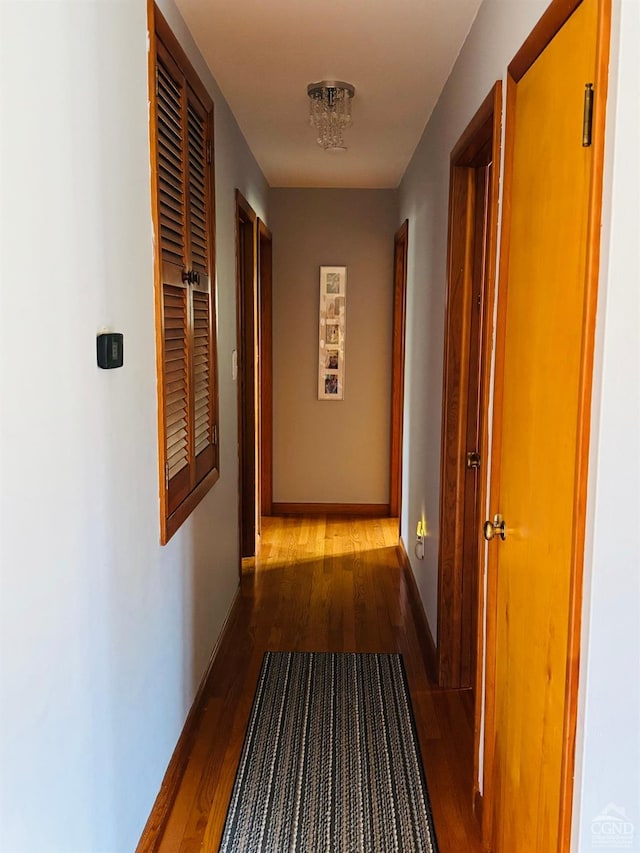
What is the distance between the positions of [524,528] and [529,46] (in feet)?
3.44

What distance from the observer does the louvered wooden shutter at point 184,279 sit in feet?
6.77

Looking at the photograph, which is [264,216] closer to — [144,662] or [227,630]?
[227,630]

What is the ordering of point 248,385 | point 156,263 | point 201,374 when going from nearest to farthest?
point 156,263
point 201,374
point 248,385

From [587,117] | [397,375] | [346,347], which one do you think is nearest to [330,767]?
[587,117]

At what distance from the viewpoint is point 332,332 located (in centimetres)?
529

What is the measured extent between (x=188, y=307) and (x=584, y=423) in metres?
1.55

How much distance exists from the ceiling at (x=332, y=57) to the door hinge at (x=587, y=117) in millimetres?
1125

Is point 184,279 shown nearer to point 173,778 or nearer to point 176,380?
point 176,380

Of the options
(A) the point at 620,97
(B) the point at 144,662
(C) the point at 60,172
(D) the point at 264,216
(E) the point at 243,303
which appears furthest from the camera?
(D) the point at 264,216

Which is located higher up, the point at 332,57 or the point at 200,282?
the point at 332,57

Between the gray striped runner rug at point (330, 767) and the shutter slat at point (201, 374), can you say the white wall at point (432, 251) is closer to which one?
the gray striped runner rug at point (330, 767)

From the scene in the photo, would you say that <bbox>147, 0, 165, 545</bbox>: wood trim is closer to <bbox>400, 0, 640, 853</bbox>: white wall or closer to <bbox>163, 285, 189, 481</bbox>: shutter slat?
<bbox>163, 285, 189, 481</bbox>: shutter slat

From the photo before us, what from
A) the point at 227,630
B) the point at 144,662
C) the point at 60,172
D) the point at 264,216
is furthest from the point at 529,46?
the point at 264,216

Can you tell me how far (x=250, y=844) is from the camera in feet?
6.34
